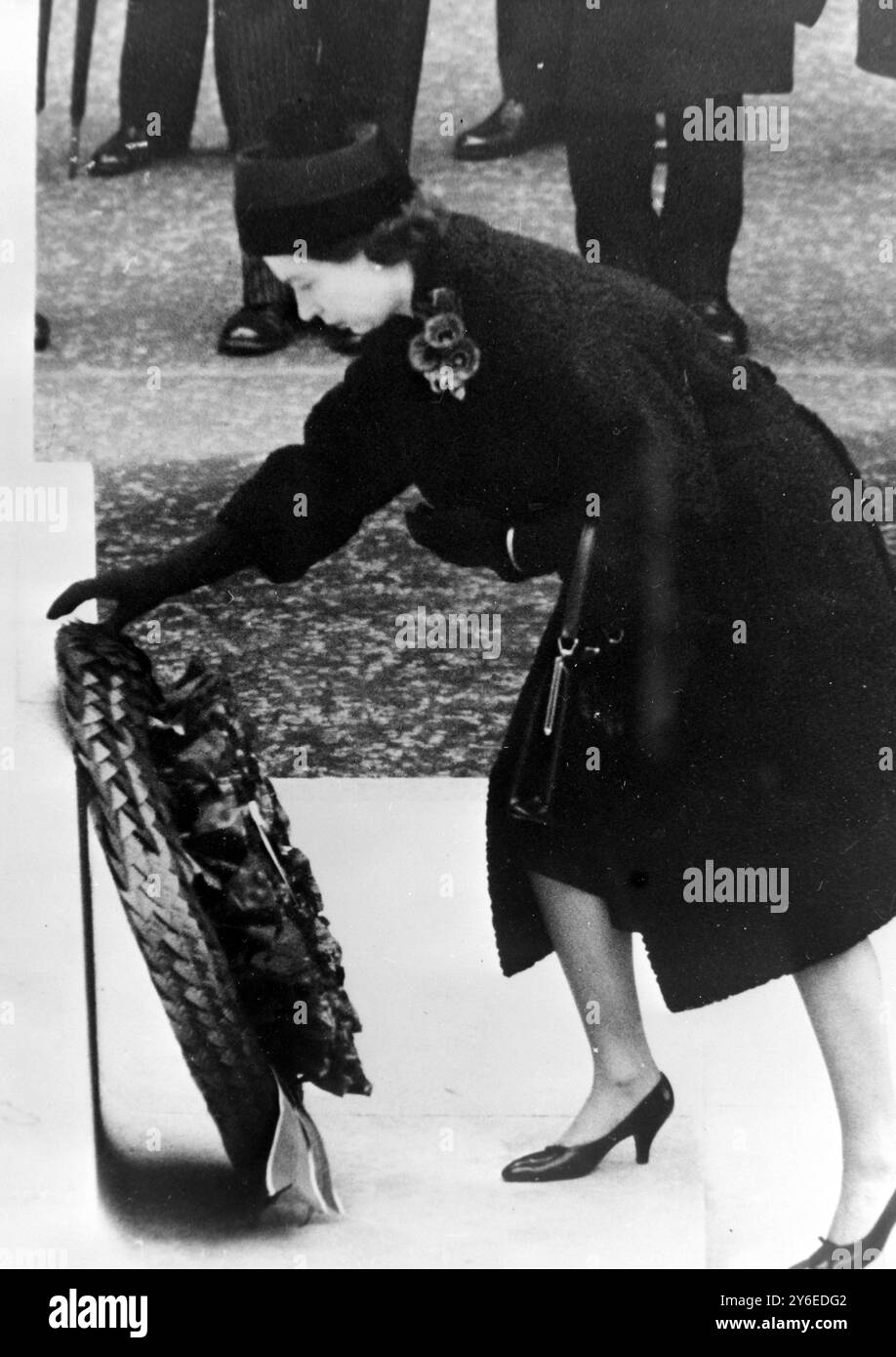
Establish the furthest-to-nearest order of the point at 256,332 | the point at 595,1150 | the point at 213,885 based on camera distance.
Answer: the point at 256,332
the point at 595,1150
the point at 213,885

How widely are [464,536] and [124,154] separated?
3.39ft

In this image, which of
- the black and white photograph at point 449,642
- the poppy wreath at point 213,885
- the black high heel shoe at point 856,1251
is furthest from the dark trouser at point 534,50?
the black high heel shoe at point 856,1251

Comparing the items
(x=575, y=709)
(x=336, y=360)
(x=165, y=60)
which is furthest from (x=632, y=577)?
→ (x=165, y=60)

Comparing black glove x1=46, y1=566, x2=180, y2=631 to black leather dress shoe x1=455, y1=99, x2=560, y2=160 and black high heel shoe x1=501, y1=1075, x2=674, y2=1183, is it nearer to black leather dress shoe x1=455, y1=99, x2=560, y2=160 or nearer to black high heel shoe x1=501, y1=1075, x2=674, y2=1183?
black leather dress shoe x1=455, y1=99, x2=560, y2=160

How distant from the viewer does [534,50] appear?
3551 mm

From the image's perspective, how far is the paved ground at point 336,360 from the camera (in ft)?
11.5

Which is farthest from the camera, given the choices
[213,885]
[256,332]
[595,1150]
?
[256,332]

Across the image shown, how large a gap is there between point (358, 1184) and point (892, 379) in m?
1.86

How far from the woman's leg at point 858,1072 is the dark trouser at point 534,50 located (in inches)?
68.8

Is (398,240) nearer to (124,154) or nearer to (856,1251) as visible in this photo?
(124,154)

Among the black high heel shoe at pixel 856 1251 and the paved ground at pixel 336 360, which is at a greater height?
the paved ground at pixel 336 360

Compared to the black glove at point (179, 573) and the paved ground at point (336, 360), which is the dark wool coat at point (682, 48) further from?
the black glove at point (179, 573)

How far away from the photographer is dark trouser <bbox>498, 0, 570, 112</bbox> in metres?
3.53

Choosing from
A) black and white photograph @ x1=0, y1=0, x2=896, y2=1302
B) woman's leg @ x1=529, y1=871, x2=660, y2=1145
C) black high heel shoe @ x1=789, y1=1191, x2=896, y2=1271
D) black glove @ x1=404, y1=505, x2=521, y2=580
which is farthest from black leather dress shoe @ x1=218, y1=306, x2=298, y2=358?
black high heel shoe @ x1=789, y1=1191, x2=896, y2=1271
